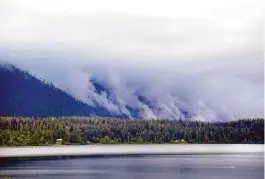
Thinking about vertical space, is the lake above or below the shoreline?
below

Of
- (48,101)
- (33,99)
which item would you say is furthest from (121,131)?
(33,99)

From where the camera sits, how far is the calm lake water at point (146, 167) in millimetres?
6992

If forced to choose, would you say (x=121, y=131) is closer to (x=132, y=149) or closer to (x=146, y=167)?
(x=132, y=149)

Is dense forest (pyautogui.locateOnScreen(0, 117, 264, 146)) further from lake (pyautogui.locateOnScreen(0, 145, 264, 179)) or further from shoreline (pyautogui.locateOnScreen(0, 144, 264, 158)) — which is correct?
lake (pyautogui.locateOnScreen(0, 145, 264, 179))

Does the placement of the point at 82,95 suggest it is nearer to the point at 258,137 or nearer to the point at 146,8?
the point at 146,8

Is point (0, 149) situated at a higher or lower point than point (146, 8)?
lower

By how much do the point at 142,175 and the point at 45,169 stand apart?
5.55 ft

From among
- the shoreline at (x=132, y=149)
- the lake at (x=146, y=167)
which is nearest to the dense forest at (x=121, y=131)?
the shoreline at (x=132, y=149)

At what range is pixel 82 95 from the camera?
6.87m

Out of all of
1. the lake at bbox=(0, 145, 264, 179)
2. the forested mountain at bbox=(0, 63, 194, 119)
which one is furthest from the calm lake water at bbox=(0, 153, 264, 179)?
the forested mountain at bbox=(0, 63, 194, 119)

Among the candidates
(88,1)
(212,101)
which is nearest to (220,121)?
(212,101)

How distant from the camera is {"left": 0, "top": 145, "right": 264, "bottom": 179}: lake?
22.9 feet

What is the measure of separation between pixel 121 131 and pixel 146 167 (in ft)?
3.24

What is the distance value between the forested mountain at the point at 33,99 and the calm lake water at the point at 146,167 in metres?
0.85
